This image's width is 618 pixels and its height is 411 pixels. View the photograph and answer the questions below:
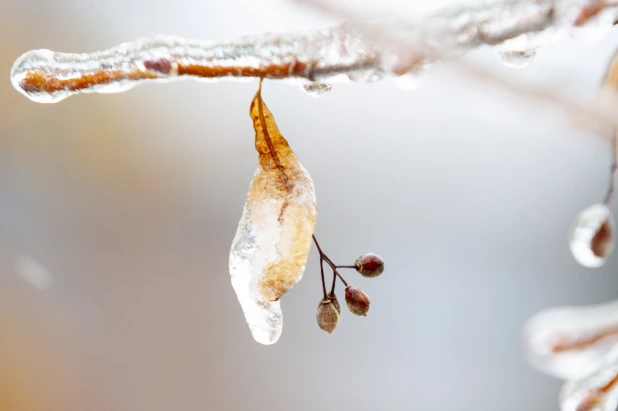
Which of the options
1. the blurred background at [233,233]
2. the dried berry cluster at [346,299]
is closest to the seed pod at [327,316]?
the dried berry cluster at [346,299]

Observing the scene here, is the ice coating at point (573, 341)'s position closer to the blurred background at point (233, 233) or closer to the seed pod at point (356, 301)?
the seed pod at point (356, 301)

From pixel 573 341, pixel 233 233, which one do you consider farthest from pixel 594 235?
pixel 233 233

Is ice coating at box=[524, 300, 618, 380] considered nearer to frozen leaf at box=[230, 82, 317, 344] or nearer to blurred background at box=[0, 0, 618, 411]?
frozen leaf at box=[230, 82, 317, 344]

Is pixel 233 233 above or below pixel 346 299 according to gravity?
above

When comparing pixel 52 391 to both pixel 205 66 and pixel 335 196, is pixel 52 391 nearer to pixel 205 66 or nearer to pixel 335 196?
pixel 335 196

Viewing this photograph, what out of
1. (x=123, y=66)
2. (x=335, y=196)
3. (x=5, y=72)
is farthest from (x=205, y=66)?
(x=5, y=72)

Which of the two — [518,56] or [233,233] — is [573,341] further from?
[233,233]
